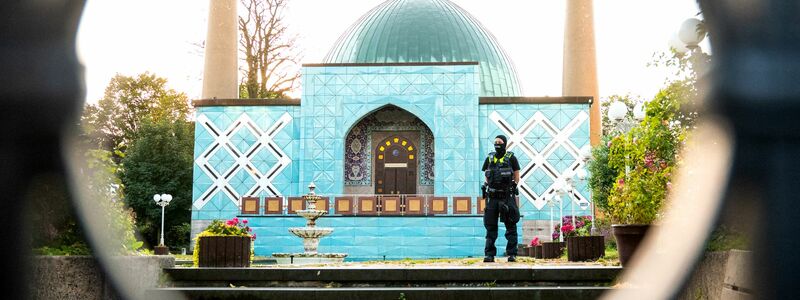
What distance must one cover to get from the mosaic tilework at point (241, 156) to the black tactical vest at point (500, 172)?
19080 millimetres

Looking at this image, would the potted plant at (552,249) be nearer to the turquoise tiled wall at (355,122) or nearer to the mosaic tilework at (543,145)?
the turquoise tiled wall at (355,122)

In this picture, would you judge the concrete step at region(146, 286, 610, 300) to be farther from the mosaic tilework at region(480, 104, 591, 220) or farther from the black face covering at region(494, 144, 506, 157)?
the mosaic tilework at region(480, 104, 591, 220)

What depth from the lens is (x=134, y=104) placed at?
38219 mm

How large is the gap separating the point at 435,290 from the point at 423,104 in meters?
22.2

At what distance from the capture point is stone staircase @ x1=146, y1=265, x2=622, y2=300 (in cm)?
660

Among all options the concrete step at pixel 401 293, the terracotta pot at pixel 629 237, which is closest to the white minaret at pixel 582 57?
the terracotta pot at pixel 629 237

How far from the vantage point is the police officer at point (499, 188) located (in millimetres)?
10047

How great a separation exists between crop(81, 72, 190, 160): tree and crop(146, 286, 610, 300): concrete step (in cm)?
3148

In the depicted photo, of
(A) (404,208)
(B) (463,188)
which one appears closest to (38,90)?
(A) (404,208)

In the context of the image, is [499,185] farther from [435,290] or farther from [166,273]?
[166,273]

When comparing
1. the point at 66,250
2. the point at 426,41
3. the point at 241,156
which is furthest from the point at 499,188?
the point at 426,41

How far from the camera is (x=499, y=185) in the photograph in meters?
10.2

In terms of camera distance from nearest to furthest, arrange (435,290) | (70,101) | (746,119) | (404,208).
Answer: (746,119) → (70,101) → (435,290) → (404,208)

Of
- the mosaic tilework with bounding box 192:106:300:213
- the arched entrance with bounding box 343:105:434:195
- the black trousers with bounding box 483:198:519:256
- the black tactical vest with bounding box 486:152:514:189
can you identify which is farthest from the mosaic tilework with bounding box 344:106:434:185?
the black tactical vest with bounding box 486:152:514:189
